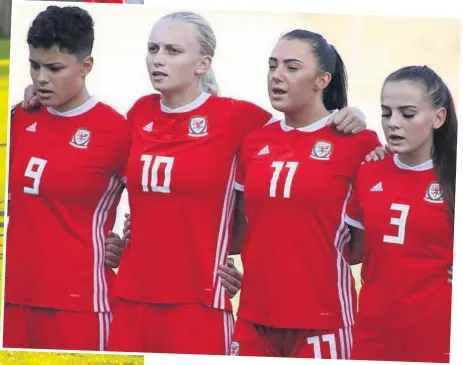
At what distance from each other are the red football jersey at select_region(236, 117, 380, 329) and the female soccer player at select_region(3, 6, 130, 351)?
613 mm

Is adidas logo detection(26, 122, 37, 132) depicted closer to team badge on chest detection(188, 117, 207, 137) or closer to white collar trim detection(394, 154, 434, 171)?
team badge on chest detection(188, 117, 207, 137)

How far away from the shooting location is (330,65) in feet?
16.1

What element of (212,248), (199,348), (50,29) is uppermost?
(50,29)

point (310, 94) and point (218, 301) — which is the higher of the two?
point (310, 94)

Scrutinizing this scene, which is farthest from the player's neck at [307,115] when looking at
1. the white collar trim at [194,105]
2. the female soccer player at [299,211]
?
the white collar trim at [194,105]

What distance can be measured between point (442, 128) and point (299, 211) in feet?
2.36

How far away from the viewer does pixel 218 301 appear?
4949 mm

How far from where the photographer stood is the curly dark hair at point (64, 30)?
16.2ft

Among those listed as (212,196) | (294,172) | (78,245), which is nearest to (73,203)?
(78,245)

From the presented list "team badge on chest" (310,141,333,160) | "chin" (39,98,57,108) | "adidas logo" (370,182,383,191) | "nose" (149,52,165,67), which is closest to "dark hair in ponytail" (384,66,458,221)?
"adidas logo" (370,182,383,191)

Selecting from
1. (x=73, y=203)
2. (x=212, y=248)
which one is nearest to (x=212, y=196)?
(x=212, y=248)

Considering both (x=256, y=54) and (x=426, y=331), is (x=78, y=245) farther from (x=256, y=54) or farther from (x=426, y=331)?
(x=426, y=331)

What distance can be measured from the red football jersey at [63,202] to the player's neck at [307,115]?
2.40ft

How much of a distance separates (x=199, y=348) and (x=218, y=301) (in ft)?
0.76
